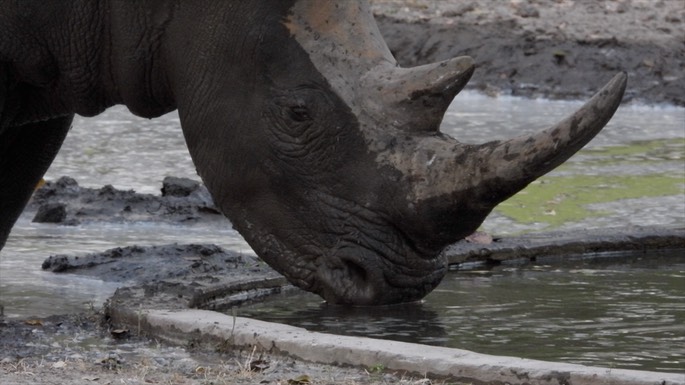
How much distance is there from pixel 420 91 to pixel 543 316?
6.13 ft

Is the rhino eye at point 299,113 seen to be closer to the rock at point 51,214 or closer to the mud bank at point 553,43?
the rock at point 51,214

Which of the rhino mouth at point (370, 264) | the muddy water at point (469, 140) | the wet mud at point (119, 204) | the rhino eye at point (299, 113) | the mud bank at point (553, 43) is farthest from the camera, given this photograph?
the mud bank at point (553, 43)

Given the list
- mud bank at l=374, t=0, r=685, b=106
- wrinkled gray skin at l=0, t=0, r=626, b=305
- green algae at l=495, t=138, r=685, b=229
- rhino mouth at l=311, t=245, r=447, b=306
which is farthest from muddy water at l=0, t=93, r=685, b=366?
rhino mouth at l=311, t=245, r=447, b=306

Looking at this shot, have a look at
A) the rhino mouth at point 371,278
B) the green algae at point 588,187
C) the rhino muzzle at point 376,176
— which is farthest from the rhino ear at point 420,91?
the green algae at point 588,187

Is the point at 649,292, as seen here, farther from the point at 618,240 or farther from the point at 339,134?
the point at 339,134

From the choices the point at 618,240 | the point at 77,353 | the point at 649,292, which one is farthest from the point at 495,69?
the point at 77,353

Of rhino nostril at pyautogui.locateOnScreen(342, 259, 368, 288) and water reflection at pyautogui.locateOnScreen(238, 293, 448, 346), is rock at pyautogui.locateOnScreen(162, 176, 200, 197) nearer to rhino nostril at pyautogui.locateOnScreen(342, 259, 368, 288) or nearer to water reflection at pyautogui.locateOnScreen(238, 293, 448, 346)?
water reflection at pyautogui.locateOnScreen(238, 293, 448, 346)

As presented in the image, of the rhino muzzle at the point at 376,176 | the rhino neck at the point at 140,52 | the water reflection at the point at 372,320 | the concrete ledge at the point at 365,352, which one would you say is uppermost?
the rhino neck at the point at 140,52

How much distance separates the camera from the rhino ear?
16.7ft

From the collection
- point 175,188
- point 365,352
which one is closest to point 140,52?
point 365,352

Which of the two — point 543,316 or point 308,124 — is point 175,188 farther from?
point 308,124

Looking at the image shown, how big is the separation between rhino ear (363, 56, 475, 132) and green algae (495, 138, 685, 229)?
5.07 meters

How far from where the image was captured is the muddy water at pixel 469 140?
8.17 metres

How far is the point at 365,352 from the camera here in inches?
219
